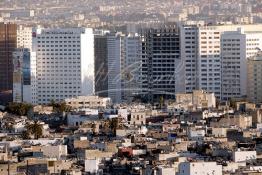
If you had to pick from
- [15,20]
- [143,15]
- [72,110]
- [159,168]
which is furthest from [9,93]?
[159,168]

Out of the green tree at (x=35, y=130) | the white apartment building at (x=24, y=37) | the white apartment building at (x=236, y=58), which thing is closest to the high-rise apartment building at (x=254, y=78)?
the white apartment building at (x=236, y=58)

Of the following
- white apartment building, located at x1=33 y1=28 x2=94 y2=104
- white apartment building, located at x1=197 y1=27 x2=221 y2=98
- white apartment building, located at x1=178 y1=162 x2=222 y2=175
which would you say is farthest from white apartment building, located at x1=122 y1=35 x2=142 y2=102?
white apartment building, located at x1=178 y1=162 x2=222 y2=175

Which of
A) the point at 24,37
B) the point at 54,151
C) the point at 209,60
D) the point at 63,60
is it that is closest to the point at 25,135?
the point at 54,151

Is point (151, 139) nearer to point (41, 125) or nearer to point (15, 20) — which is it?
point (41, 125)

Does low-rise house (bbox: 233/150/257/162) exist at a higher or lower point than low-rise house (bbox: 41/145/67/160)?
higher

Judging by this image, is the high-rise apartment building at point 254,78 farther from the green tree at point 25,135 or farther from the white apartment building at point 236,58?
the green tree at point 25,135

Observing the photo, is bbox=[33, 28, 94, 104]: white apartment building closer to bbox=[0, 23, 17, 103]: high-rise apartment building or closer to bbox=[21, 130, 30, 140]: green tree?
bbox=[0, 23, 17, 103]: high-rise apartment building
